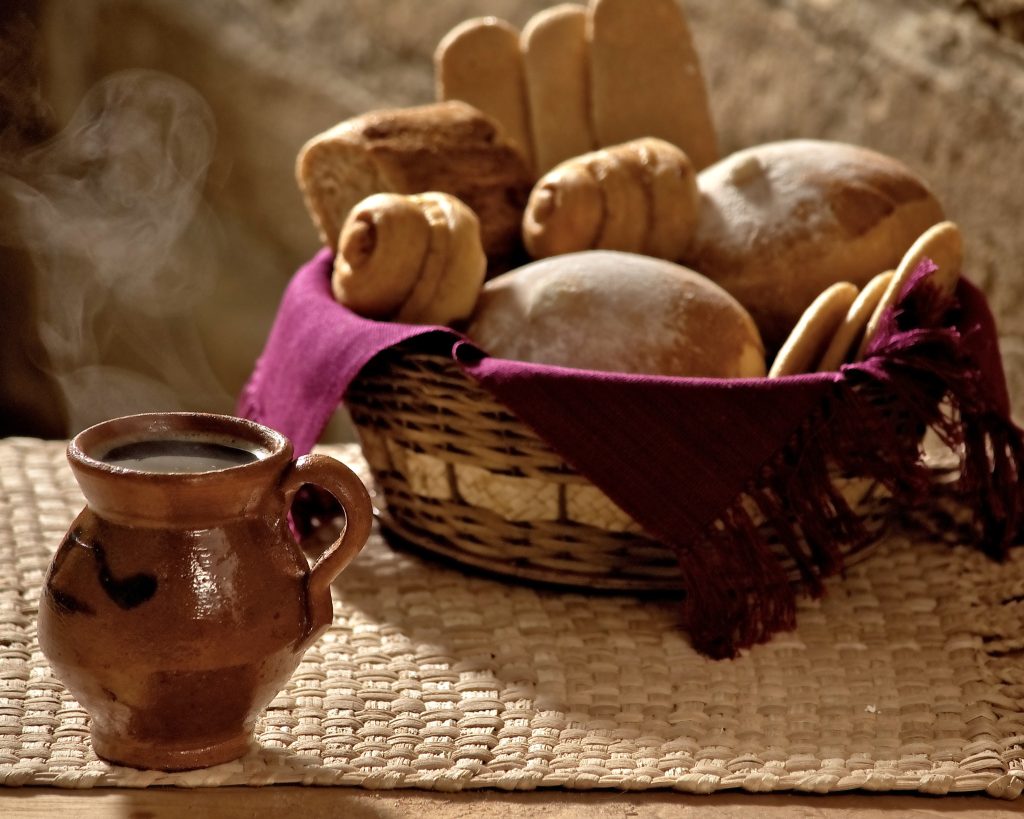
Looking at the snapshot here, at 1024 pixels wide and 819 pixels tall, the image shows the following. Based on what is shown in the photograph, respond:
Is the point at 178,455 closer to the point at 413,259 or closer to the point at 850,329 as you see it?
the point at 413,259

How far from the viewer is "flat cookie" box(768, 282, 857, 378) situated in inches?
40.3

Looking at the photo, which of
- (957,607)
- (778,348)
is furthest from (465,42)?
(957,607)

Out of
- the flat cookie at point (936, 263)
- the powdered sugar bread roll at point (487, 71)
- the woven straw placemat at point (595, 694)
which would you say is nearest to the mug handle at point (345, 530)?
the woven straw placemat at point (595, 694)

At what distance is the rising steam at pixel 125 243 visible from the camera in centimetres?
222

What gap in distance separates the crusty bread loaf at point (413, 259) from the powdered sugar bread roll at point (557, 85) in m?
0.37

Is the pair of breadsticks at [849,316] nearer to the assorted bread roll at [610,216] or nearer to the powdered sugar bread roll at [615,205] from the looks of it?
the assorted bread roll at [610,216]

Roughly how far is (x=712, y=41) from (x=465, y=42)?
0.67 m

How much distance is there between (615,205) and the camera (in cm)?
121

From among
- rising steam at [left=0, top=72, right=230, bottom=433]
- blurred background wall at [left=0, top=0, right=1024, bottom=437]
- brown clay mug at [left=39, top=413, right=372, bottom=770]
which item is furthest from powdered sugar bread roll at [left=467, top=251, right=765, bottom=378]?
rising steam at [left=0, top=72, right=230, bottom=433]

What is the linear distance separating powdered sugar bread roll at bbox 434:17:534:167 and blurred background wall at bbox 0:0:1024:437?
59cm

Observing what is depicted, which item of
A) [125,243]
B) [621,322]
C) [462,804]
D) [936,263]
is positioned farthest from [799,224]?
[125,243]

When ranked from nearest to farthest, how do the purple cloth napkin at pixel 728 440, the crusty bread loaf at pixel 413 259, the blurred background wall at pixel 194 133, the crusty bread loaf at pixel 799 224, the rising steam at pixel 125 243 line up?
1. the purple cloth napkin at pixel 728 440
2. the crusty bread loaf at pixel 413 259
3. the crusty bread loaf at pixel 799 224
4. the blurred background wall at pixel 194 133
5. the rising steam at pixel 125 243

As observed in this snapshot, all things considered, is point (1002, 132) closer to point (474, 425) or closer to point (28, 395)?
point (474, 425)

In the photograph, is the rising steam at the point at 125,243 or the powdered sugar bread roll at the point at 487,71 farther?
the rising steam at the point at 125,243
